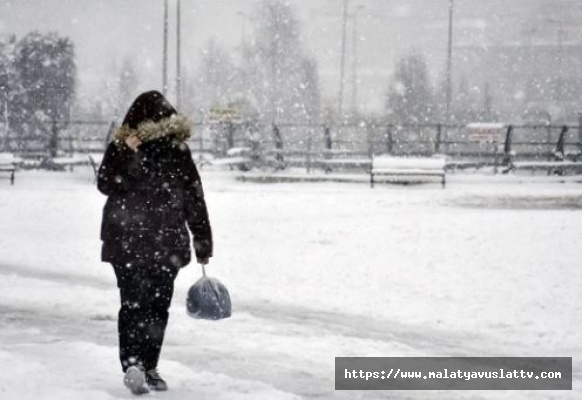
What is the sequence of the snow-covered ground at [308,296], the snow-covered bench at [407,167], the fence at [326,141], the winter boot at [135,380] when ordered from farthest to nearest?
the fence at [326,141] < the snow-covered bench at [407,167] < the snow-covered ground at [308,296] < the winter boot at [135,380]

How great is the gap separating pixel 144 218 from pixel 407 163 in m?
17.0

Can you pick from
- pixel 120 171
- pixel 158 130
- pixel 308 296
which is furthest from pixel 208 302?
pixel 308 296

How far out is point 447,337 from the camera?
24.0 feet

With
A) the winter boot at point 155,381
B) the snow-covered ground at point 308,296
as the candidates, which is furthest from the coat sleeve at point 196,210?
the snow-covered ground at point 308,296

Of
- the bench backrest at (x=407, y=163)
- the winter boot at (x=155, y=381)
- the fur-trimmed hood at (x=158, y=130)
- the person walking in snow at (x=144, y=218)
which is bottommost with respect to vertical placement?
the winter boot at (x=155, y=381)

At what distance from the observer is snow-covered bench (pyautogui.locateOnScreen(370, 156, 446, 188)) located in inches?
852

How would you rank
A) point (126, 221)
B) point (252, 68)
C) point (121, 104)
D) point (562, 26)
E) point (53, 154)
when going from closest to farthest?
point (126, 221) < point (53, 154) < point (252, 68) < point (562, 26) < point (121, 104)

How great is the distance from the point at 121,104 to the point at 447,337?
82.7 meters

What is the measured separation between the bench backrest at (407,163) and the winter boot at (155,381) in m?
16.9

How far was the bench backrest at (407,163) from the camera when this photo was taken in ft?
71.1

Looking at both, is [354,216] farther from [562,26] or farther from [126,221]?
[562,26]

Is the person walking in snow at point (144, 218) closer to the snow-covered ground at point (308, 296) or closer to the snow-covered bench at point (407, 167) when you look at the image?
the snow-covered ground at point (308, 296)

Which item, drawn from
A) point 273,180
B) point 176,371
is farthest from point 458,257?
point 273,180

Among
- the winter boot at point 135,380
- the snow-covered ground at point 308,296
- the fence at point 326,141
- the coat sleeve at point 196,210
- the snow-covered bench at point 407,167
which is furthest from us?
the fence at point 326,141
